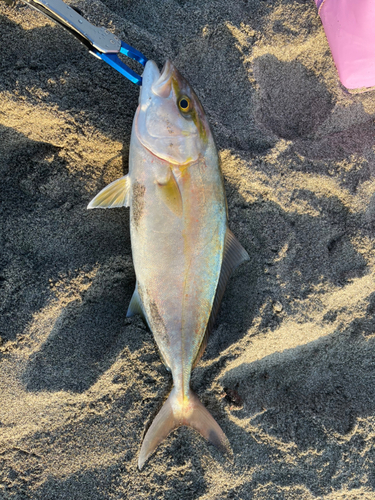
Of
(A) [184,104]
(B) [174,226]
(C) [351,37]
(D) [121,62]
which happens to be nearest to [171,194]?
(B) [174,226]

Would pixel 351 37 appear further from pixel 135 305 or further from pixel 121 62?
pixel 135 305

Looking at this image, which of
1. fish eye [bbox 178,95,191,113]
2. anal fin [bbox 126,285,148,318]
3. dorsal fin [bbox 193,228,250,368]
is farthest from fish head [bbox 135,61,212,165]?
anal fin [bbox 126,285,148,318]

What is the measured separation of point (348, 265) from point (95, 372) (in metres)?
1.62

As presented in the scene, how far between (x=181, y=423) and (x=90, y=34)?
2161 millimetres

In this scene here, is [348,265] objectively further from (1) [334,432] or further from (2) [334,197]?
(1) [334,432]

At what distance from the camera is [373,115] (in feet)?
7.70

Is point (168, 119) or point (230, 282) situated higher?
point (168, 119)

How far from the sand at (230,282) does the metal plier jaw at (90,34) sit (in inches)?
6.8

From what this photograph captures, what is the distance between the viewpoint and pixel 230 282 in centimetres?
214

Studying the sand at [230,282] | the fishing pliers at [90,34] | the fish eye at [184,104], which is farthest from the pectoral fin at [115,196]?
the fishing pliers at [90,34]

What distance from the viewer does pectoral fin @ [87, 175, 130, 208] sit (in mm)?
1867

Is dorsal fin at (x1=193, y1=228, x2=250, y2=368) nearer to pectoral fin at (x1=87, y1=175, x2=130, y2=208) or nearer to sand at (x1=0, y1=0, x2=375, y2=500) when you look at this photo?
sand at (x1=0, y1=0, x2=375, y2=500)

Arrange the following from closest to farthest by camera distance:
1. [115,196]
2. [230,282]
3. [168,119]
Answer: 1. [168,119]
2. [115,196]
3. [230,282]

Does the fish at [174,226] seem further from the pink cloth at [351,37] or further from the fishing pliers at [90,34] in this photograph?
the pink cloth at [351,37]
